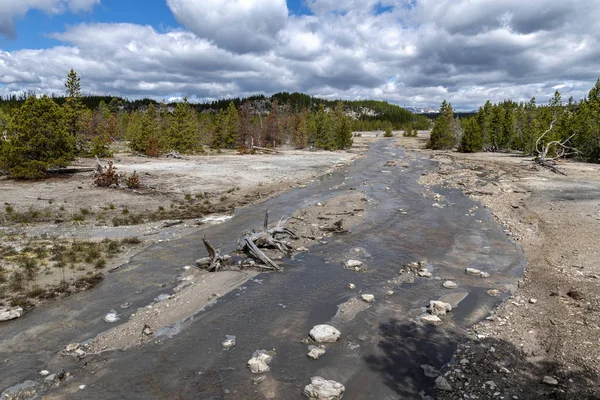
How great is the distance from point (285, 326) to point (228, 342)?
1.87 metres

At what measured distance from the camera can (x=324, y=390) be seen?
841 cm

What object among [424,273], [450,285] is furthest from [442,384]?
[424,273]

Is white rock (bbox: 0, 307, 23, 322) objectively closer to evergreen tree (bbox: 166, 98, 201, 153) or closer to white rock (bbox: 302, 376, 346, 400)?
white rock (bbox: 302, 376, 346, 400)

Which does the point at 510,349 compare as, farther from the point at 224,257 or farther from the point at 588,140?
the point at 588,140

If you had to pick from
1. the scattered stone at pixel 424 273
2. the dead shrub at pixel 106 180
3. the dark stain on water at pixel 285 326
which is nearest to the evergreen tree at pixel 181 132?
the dead shrub at pixel 106 180

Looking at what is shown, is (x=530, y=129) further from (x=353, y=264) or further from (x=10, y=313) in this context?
(x=10, y=313)

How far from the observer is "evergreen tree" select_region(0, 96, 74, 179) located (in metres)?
33.9

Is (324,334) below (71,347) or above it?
above

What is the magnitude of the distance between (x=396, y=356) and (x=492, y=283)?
22.5ft

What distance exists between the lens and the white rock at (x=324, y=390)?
326 inches

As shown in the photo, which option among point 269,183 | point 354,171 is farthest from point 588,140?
point 269,183

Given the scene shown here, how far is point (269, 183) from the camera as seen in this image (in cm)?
4009

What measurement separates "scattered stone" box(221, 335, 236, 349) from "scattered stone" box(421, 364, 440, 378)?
5.26 meters

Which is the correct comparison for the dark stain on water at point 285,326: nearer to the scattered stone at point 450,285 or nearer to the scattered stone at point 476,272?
the scattered stone at point 450,285
